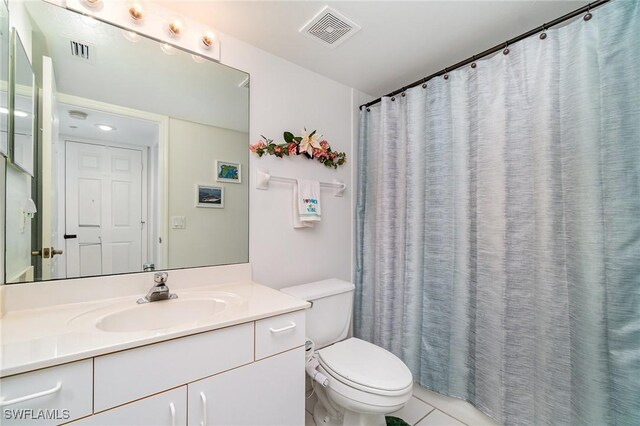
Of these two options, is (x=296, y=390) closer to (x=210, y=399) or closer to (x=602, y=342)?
(x=210, y=399)

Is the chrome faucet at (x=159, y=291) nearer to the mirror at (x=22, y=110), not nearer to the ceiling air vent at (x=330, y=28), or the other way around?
the mirror at (x=22, y=110)

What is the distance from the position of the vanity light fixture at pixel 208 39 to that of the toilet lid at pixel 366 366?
1.73 meters

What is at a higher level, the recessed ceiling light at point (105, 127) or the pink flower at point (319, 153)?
the pink flower at point (319, 153)

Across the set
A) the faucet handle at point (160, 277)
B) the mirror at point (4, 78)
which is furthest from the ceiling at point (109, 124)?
the faucet handle at point (160, 277)

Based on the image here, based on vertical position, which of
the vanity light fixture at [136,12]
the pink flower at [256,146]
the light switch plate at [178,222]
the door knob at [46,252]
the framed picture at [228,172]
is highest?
the vanity light fixture at [136,12]

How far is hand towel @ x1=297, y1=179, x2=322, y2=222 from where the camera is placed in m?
1.70

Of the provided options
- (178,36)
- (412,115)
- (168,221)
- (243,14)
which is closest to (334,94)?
(412,115)

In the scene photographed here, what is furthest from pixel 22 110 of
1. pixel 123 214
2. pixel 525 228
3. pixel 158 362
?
pixel 525 228

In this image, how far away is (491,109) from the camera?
1369 mm

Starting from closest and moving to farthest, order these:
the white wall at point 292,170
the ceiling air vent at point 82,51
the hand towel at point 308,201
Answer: the ceiling air vent at point 82,51, the white wall at point 292,170, the hand towel at point 308,201

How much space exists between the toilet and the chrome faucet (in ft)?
2.01

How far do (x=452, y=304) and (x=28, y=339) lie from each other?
1745 millimetres

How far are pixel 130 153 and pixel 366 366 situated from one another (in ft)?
→ 4.90

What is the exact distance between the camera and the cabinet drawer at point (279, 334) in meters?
0.99
